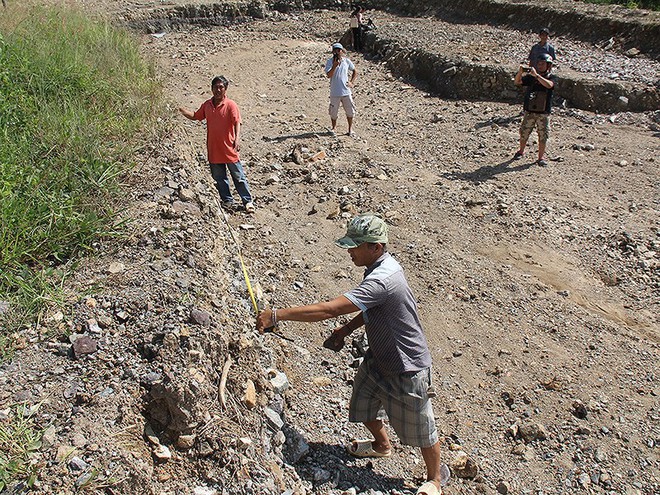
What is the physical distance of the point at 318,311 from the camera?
9.95 feet

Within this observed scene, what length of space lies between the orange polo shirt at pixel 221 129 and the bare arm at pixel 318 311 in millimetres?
3628

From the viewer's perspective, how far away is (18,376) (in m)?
2.85

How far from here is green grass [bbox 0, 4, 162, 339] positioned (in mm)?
3535

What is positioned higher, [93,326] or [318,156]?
[93,326]

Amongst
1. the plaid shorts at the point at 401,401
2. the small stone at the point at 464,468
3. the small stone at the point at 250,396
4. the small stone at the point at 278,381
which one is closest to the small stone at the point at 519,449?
the small stone at the point at 464,468

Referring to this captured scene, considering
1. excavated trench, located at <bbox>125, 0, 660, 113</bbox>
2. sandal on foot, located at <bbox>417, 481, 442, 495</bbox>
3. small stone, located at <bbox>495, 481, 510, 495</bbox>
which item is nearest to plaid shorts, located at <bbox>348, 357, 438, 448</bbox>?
sandal on foot, located at <bbox>417, 481, 442, 495</bbox>

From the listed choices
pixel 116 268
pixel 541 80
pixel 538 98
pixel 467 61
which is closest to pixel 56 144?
pixel 116 268

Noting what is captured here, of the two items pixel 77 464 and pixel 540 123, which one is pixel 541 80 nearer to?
pixel 540 123

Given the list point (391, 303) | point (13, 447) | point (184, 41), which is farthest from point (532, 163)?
point (184, 41)

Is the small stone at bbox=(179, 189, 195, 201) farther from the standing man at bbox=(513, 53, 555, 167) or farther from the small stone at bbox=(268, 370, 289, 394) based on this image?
the standing man at bbox=(513, 53, 555, 167)

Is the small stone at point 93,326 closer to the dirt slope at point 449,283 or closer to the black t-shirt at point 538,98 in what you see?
the dirt slope at point 449,283

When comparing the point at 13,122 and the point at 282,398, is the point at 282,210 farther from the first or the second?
the point at 282,398

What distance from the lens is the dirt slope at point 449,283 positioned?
11.4 ft

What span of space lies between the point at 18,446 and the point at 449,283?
13.9ft
